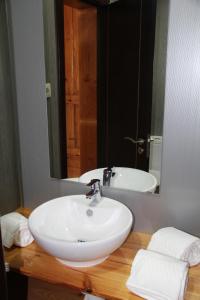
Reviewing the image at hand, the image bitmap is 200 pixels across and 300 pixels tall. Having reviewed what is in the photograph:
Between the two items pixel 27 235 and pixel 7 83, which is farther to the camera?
pixel 7 83

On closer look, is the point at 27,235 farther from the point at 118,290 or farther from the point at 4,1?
the point at 4,1

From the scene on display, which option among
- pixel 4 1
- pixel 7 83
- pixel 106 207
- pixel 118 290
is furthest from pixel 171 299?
pixel 4 1

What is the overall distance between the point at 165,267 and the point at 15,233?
658mm

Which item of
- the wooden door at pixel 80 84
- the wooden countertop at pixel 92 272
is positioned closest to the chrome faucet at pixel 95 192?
the wooden door at pixel 80 84

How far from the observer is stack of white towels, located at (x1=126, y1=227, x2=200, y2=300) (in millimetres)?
825

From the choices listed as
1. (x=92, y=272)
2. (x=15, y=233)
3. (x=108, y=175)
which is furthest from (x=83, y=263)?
(x=108, y=175)

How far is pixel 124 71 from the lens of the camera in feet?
3.91

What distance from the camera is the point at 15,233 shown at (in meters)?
1.14

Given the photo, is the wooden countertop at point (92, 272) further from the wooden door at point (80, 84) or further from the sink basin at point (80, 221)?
the wooden door at point (80, 84)

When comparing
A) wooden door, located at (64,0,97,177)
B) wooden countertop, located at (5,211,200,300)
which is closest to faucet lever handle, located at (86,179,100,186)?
wooden door, located at (64,0,97,177)

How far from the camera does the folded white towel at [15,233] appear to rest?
1.13m

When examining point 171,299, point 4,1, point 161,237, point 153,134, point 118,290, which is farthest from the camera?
point 4,1

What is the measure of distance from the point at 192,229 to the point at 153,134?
0.46m

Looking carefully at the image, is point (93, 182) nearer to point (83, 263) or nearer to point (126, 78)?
A: point (83, 263)
